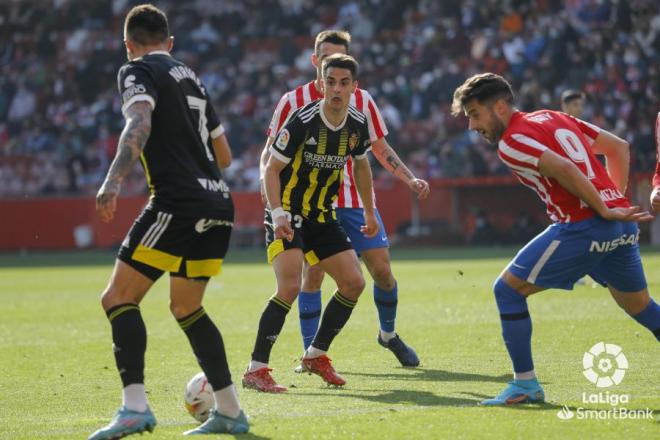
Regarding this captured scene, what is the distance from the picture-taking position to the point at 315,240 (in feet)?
25.2

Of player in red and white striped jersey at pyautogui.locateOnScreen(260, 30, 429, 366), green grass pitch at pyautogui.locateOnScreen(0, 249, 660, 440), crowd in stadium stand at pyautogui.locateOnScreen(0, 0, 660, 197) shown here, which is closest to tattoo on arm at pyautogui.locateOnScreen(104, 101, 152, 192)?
green grass pitch at pyautogui.locateOnScreen(0, 249, 660, 440)

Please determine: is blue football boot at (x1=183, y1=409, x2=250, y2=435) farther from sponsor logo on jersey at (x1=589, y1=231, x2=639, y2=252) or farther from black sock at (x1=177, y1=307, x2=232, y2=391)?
sponsor logo on jersey at (x1=589, y1=231, x2=639, y2=252)

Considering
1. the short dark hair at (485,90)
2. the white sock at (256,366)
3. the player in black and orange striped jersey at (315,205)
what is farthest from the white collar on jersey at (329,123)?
the white sock at (256,366)

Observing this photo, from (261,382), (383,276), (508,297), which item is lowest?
(261,382)

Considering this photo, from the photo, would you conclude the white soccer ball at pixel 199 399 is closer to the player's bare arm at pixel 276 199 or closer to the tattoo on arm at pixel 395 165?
the player's bare arm at pixel 276 199

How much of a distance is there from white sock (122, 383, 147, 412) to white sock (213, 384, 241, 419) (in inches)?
16.0

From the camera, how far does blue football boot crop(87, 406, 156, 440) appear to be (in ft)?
17.4

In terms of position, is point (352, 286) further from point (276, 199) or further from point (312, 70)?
point (312, 70)

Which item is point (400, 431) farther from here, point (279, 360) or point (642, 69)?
point (642, 69)

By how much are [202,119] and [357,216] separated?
10.5 ft

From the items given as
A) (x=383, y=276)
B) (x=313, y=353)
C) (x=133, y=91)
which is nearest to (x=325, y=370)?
(x=313, y=353)

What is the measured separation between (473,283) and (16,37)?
77.5 ft

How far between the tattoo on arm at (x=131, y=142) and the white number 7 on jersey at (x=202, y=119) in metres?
0.30

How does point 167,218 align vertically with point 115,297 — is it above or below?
above
